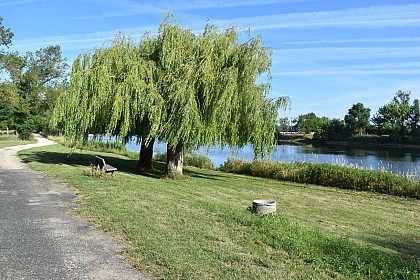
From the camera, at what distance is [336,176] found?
1869cm

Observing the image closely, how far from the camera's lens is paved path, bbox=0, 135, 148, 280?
14.6 feet

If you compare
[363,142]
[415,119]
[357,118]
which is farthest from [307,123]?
[415,119]

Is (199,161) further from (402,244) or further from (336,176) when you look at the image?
(402,244)

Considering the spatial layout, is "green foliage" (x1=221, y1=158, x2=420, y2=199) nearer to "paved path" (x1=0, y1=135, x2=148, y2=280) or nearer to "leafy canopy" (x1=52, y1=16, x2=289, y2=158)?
"leafy canopy" (x1=52, y1=16, x2=289, y2=158)

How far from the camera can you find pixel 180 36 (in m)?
15.6

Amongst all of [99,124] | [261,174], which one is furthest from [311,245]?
[261,174]

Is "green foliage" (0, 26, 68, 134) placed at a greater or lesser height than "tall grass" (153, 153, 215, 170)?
greater

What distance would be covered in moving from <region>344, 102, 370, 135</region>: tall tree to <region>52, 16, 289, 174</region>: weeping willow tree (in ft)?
287

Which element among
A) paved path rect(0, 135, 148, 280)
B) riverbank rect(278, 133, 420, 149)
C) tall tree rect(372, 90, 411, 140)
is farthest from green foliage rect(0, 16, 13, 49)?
tall tree rect(372, 90, 411, 140)

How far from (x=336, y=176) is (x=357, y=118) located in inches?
3365

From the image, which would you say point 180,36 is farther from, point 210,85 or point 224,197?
point 224,197

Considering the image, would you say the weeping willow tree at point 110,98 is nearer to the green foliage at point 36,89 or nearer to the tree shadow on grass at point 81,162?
the tree shadow on grass at point 81,162

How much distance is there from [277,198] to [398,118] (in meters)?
84.3

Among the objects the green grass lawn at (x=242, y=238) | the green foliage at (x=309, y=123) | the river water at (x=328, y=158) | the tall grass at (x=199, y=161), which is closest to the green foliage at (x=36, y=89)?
the river water at (x=328, y=158)
